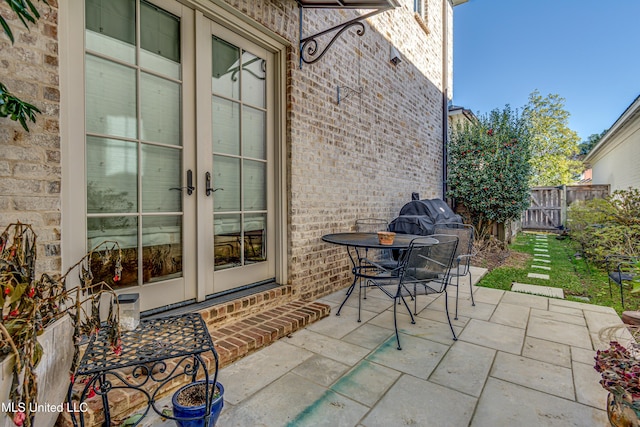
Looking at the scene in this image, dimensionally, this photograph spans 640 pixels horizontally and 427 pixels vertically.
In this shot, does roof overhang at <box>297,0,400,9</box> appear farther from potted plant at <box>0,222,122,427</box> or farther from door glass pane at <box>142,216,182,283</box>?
potted plant at <box>0,222,122,427</box>

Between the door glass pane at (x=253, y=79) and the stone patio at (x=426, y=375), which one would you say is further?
the door glass pane at (x=253, y=79)

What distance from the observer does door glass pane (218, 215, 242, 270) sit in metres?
2.75

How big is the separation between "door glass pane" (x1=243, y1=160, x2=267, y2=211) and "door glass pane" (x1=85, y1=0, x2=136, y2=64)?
1.21 metres

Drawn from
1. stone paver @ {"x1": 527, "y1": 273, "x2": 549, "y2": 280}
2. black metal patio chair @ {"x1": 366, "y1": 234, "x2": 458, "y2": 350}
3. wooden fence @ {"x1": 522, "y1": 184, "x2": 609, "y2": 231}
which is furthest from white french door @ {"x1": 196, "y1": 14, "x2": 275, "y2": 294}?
wooden fence @ {"x1": 522, "y1": 184, "x2": 609, "y2": 231}

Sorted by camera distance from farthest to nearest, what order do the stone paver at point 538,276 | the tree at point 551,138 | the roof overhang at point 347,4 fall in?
the tree at point 551,138, the stone paver at point 538,276, the roof overhang at point 347,4

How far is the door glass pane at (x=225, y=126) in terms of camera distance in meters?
2.75

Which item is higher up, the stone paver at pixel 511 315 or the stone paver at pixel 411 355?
the stone paver at pixel 511 315

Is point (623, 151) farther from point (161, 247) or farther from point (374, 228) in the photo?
point (161, 247)

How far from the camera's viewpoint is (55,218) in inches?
69.2

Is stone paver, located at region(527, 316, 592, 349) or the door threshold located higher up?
the door threshold

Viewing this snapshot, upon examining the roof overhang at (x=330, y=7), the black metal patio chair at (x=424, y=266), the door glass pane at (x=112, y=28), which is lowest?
the black metal patio chair at (x=424, y=266)

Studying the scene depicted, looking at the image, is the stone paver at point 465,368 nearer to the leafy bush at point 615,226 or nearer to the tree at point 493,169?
the leafy bush at point 615,226

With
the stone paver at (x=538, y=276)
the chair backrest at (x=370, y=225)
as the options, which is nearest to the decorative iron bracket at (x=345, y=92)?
the chair backrest at (x=370, y=225)

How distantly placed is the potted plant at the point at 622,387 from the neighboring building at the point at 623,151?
6757 millimetres
